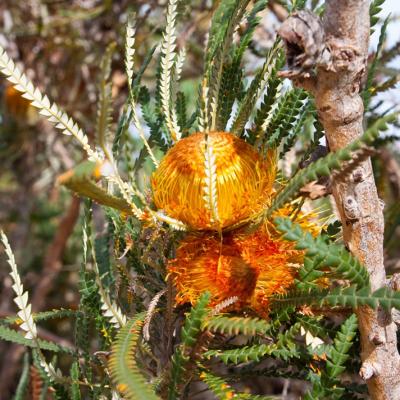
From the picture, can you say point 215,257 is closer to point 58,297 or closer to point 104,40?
point 104,40

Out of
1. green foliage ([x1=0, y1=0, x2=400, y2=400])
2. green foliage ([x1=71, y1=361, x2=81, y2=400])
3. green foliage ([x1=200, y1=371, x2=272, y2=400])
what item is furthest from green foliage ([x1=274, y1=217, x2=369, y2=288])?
green foliage ([x1=71, y1=361, x2=81, y2=400])

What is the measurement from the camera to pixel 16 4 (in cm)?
158

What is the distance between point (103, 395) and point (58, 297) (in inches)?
57.8

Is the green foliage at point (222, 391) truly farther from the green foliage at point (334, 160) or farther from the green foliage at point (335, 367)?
the green foliage at point (334, 160)

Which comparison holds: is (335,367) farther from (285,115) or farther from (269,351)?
(285,115)

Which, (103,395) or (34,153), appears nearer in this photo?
(103,395)

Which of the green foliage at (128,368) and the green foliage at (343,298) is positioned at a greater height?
the green foliage at (343,298)

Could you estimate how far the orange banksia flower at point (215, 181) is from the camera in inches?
18.8

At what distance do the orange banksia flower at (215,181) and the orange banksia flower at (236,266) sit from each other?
0.02 m

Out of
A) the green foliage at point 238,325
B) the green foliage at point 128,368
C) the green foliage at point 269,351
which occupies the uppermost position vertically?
the green foliage at point 238,325

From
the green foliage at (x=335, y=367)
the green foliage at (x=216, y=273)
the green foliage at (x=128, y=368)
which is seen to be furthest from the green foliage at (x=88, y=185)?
the green foliage at (x=335, y=367)

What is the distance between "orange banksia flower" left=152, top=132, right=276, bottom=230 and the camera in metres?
0.48

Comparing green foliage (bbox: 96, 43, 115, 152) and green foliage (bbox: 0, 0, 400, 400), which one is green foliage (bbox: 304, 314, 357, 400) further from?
green foliage (bbox: 96, 43, 115, 152)

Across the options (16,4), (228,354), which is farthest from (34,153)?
(228,354)
